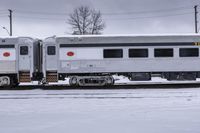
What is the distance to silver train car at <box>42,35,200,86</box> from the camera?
84.1 feet

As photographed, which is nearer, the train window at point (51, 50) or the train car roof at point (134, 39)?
the train car roof at point (134, 39)

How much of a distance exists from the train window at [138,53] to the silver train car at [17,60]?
7.04 m

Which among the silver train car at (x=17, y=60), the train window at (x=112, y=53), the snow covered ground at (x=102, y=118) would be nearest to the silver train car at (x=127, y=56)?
the train window at (x=112, y=53)

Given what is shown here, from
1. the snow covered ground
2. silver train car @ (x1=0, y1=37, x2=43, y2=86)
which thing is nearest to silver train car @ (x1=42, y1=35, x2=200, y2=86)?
silver train car @ (x1=0, y1=37, x2=43, y2=86)

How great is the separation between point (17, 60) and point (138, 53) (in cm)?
867

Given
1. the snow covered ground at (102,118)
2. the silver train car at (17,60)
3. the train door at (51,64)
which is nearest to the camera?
the snow covered ground at (102,118)

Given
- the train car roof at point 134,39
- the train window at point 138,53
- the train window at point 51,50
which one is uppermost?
the train car roof at point 134,39

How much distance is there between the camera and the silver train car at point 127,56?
2562 cm

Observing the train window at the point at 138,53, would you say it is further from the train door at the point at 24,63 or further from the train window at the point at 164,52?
the train door at the point at 24,63

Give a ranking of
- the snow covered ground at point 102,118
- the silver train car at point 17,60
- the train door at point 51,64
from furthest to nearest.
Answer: the silver train car at point 17,60
the train door at point 51,64
the snow covered ground at point 102,118

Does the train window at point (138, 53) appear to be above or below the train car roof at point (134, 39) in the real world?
below

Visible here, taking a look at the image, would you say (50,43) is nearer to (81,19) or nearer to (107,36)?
(107,36)

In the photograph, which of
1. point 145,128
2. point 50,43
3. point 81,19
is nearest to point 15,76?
point 50,43

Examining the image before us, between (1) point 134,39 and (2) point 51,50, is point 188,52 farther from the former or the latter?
(2) point 51,50
